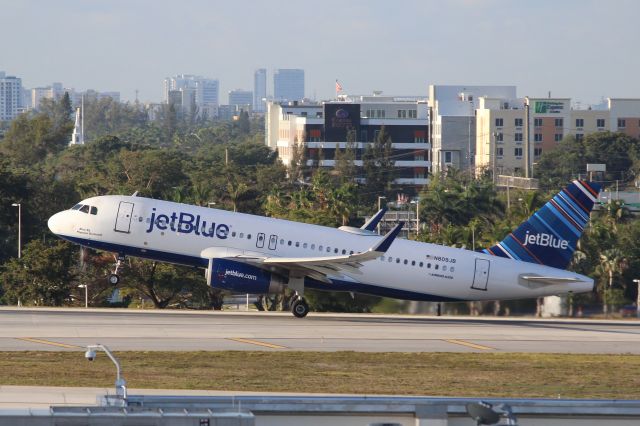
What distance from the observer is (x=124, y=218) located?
46438 millimetres

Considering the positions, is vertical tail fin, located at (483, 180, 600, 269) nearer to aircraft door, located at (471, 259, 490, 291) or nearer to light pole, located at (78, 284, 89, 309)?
aircraft door, located at (471, 259, 490, 291)

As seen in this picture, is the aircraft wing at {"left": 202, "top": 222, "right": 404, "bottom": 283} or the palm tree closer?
the aircraft wing at {"left": 202, "top": 222, "right": 404, "bottom": 283}

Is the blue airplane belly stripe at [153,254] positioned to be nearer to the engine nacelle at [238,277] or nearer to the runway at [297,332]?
the engine nacelle at [238,277]

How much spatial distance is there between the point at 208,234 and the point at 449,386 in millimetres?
16103

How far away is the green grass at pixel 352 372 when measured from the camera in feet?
103

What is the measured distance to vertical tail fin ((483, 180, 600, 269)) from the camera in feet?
155

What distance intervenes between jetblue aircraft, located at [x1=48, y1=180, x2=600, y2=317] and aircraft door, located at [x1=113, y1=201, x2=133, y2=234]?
0.04 meters

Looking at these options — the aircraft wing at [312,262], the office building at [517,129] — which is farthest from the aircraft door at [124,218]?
the office building at [517,129]

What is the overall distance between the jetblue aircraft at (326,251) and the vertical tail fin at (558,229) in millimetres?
38

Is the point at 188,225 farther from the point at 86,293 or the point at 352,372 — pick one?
the point at 86,293

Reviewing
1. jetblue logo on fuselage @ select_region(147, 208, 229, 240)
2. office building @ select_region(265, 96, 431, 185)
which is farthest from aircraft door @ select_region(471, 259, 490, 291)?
office building @ select_region(265, 96, 431, 185)

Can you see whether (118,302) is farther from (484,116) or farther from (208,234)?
(484,116)

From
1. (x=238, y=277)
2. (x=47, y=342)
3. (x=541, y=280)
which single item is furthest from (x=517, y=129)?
(x=47, y=342)

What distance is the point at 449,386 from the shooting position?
32281 millimetres
